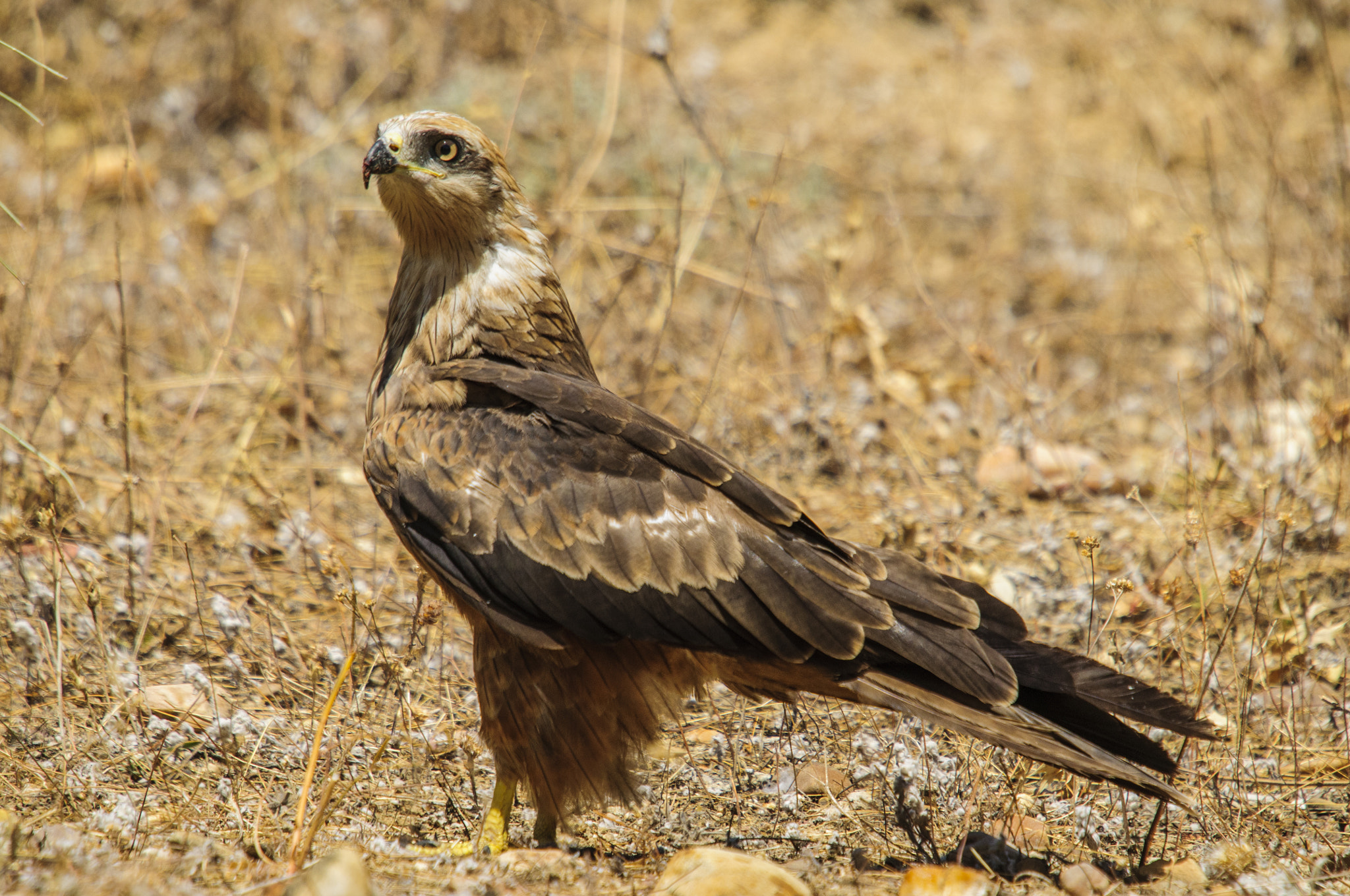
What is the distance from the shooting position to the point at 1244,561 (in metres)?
4.74

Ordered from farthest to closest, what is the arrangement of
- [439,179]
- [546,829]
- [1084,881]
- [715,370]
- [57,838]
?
[715,370], [439,179], [546,829], [1084,881], [57,838]

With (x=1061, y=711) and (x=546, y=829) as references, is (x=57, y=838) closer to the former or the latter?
(x=546, y=829)

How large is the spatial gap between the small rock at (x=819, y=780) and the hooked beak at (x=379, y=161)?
2418 mm

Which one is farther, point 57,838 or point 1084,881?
point 1084,881

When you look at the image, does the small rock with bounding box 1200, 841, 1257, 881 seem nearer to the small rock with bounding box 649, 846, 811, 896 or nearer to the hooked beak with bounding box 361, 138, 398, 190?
the small rock with bounding box 649, 846, 811, 896

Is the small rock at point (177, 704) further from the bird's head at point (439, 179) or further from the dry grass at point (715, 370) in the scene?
the bird's head at point (439, 179)

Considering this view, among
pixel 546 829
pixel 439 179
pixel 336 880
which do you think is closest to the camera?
pixel 336 880

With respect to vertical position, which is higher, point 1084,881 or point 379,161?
point 379,161

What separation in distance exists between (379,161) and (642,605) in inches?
68.7

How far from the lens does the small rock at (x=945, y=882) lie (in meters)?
3.02

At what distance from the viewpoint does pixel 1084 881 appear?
127 inches

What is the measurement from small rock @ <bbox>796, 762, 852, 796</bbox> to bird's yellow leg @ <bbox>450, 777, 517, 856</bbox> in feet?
3.14

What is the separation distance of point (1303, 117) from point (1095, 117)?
153 cm

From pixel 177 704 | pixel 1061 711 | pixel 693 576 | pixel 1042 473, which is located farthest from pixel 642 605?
pixel 1042 473
